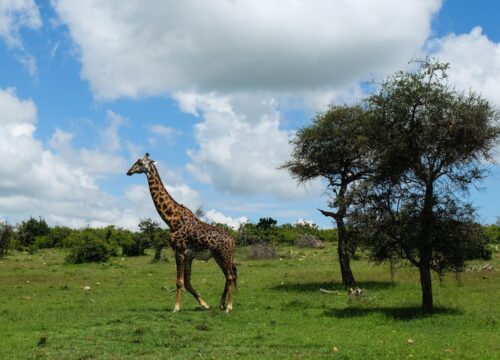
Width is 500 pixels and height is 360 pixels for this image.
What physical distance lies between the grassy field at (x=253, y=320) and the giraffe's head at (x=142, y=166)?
479 cm

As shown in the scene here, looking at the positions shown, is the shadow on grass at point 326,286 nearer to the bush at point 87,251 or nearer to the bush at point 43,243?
the bush at point 87,251

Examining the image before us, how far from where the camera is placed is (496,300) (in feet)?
72.4

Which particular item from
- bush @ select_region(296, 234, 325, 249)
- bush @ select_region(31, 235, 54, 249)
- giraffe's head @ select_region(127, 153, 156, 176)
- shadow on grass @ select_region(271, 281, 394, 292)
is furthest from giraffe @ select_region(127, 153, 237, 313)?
bush @ select_region(31, 235, 54, 249)

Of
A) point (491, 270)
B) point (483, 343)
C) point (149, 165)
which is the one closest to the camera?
point (483, 343)

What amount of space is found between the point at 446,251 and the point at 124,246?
39.6m

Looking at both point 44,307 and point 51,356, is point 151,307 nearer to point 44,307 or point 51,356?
point 44,307

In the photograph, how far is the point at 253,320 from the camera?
18.6 metres

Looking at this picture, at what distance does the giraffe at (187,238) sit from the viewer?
67.4 ft

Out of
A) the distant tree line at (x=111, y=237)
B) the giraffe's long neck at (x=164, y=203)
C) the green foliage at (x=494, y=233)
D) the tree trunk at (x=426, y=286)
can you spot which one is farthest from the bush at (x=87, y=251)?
the green foliage at (x=494, y=233)

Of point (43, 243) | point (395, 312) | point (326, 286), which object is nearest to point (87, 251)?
point (43, 243)

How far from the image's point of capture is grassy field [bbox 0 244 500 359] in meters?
13.6

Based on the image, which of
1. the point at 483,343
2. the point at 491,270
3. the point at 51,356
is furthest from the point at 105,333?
the point at 491,270

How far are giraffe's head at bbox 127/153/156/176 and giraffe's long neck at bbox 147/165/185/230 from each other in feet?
0.55

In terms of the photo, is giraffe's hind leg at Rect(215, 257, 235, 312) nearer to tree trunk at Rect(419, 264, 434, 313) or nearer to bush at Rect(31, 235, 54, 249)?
tree trunk at Rect(419, 264, 434, 313)
